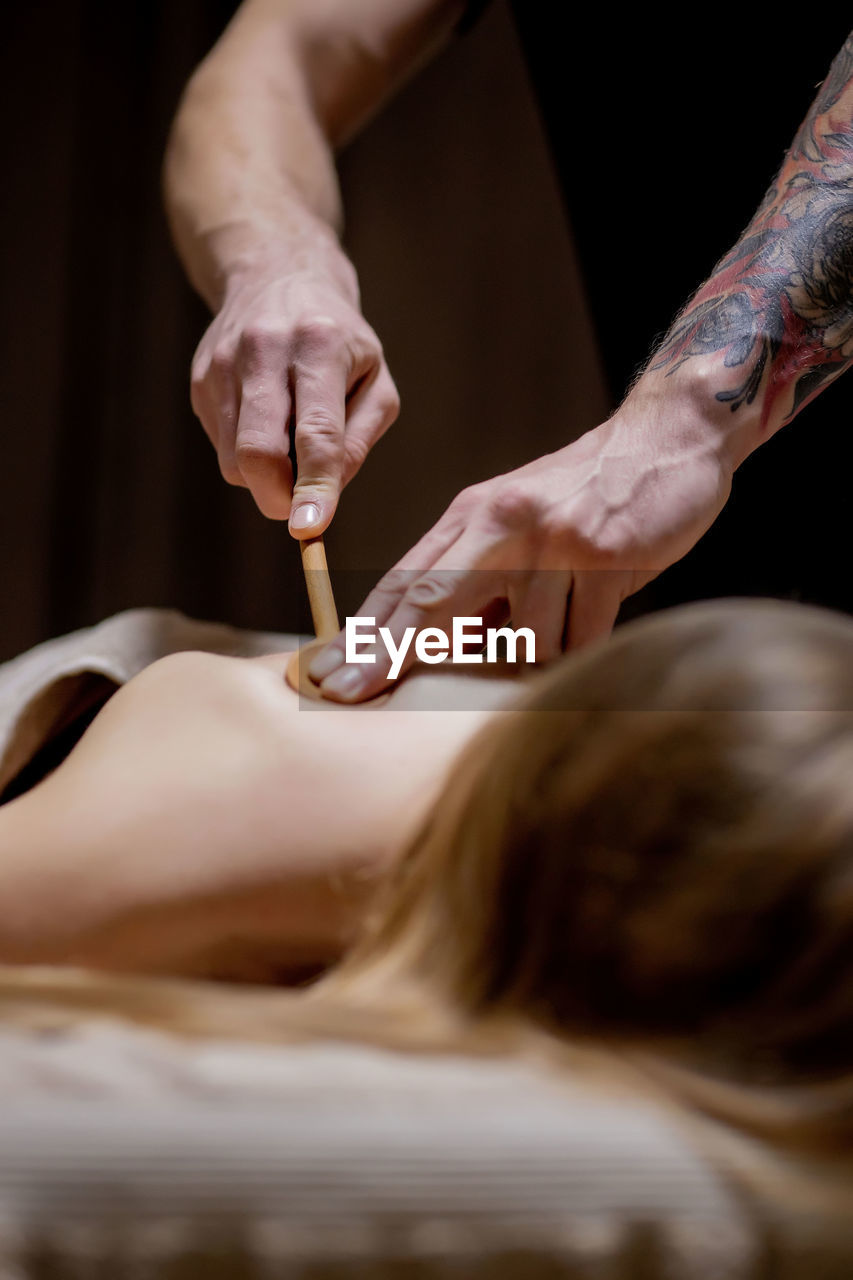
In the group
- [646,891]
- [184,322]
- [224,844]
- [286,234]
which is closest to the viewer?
[646,891]

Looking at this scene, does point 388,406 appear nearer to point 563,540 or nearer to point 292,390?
point 292,390

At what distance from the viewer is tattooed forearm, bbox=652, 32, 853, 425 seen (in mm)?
805

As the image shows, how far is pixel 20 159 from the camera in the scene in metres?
1.80

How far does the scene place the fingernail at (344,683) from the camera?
0.64 m

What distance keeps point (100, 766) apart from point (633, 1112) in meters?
0.38

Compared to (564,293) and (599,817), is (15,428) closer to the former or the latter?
(564,293)

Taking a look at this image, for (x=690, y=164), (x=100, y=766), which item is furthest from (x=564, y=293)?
(x=100, y=766)

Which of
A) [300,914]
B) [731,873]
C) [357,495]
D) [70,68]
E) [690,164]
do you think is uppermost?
[70,68]

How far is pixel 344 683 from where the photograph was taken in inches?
25.3

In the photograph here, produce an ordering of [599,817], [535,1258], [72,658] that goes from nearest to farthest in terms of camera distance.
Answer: [535,1258], [599,817], [72,658]

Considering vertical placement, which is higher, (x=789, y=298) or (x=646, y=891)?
(x=789, y=298)

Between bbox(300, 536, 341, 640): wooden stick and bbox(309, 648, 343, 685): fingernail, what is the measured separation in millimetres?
68

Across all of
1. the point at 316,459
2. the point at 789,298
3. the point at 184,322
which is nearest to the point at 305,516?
the point at 316,459

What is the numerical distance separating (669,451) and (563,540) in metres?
0.11
